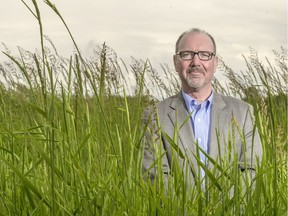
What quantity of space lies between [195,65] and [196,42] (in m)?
0.17

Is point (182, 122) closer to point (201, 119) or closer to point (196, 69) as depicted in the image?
point (201, 119)

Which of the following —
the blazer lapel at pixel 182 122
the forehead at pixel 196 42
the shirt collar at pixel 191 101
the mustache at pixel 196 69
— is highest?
the forehead at pixel 196 42

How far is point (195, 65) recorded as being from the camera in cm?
321

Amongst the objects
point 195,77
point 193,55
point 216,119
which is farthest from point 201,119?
point 193,55

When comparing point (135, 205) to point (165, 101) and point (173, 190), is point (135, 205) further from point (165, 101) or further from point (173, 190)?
point (165, 101)

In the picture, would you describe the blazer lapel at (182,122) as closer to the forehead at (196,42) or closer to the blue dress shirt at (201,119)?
the blue dress shirt at (201,119)

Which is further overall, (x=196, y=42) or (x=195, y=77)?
(x=196, y=42)

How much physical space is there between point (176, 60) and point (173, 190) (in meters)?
1.44

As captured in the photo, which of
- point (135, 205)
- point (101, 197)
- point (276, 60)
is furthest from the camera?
point (276, 60)

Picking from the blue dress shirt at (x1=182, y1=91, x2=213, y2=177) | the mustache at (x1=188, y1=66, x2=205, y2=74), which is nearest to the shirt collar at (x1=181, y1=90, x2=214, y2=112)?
the blue dress shirt at (x1=182, y1=91, x2=213, y2=177)

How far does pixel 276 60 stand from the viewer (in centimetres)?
568

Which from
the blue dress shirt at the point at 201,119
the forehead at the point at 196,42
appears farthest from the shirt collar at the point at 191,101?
the forehead at the point at 196,42

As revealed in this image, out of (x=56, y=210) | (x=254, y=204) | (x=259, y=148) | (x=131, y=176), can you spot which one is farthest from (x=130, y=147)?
(x=259, y=148)

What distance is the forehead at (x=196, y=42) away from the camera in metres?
3.28
